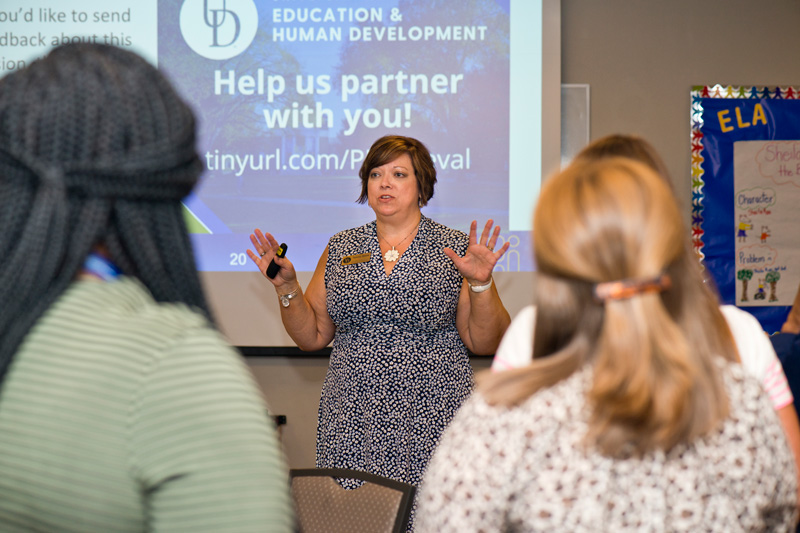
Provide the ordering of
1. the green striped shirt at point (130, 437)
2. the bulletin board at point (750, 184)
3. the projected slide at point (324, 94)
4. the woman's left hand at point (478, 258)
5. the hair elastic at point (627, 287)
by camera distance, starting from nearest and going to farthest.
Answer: the green striped shirt at point (130, 437), the hair elastic at point (627, 287), the woman's left hand at point (478, 258), the projected slide at point (324, 94), the bulletin board at point (750, 184)

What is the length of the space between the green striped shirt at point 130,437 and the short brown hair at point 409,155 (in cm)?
188

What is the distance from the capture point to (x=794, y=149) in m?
3.59

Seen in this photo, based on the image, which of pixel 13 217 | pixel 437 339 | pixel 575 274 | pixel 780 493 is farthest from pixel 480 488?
pixel 437 339

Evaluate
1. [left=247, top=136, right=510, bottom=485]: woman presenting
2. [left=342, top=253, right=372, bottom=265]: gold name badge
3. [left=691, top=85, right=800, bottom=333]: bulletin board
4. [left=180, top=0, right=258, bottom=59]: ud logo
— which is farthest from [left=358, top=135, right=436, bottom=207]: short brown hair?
[left=691, top=85, right=800, bottom=333]: bulletin board

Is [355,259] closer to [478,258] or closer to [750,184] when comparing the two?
[478,258]

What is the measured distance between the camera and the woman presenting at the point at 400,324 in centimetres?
238

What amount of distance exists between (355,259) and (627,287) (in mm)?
1715

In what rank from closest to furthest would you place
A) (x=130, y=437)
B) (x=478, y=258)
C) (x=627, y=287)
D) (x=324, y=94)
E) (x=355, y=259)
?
1. (x=130, y=437)
2. (x=627, y=287)
3. (x=478, y=258)
4. (x=355, y=259)
5. (x=324, y=94)

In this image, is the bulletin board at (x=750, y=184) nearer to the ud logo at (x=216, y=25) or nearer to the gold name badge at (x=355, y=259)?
the gold name badge at (x=355, y=259)

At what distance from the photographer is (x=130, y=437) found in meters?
0.68

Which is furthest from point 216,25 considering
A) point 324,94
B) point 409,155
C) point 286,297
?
point 286,297

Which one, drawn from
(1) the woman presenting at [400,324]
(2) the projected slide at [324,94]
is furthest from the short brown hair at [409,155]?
(2) the projected slide at [324,94]

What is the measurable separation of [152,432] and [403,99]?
3010 millimetres

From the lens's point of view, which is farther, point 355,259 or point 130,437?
point 355,259
